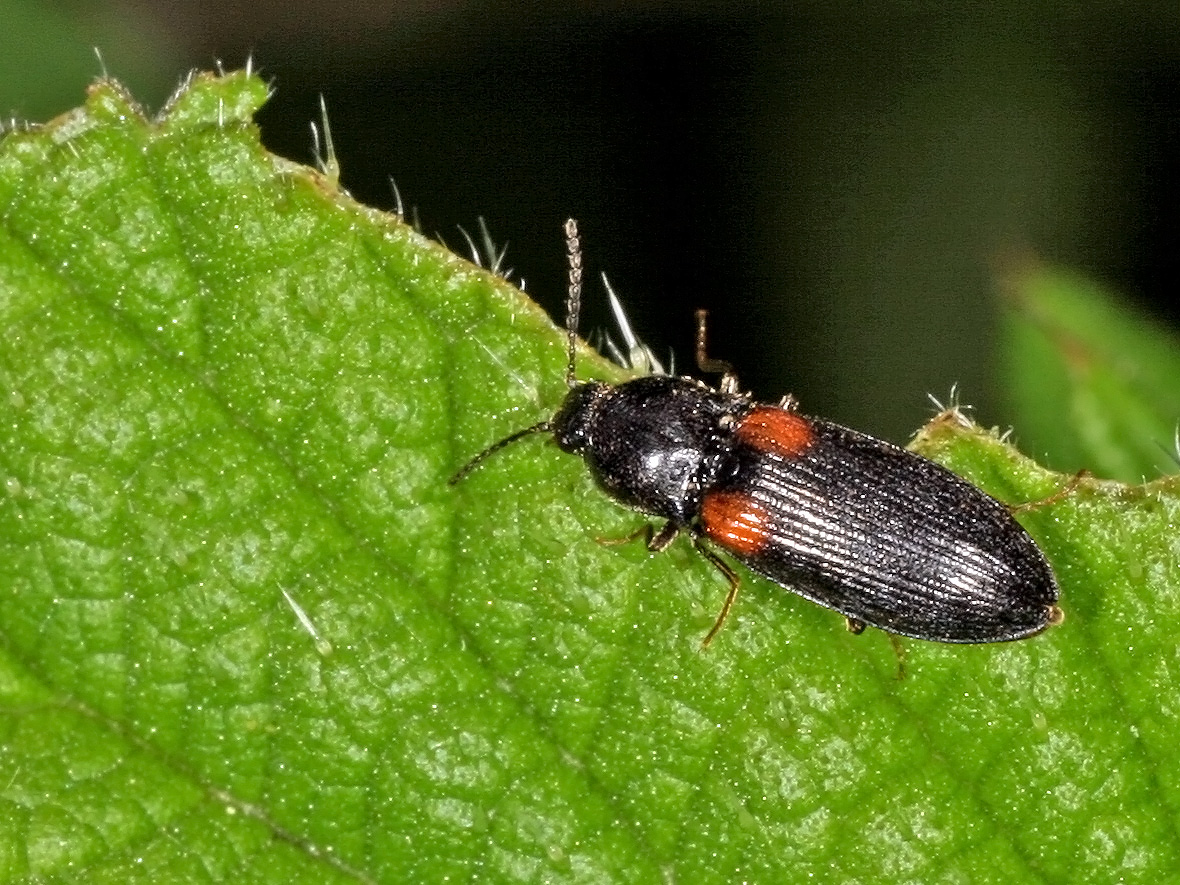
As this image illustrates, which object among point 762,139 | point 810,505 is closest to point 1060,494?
point 810,505

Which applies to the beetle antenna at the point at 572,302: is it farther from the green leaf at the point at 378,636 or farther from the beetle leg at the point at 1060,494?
the beetle leg at the point at 1060,494


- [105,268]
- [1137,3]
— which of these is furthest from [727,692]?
[1137,3]

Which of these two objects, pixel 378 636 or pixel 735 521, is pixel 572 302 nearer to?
pixel 735 521

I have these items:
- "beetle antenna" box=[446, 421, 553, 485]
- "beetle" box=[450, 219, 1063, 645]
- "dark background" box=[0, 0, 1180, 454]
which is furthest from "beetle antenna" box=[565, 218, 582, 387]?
"dark background" box=[0, 0, 1180, 454]

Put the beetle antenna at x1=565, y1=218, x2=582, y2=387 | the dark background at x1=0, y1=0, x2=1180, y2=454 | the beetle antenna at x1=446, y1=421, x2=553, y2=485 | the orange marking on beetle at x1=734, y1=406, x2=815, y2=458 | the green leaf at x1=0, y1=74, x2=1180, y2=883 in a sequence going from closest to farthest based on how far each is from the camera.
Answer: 1. the green leaf at x1=0, y1=74, x2=1180, y2=883
2. the beetle antenna at x1=446, y1=421, x2=553, y2=485
3. the beetle antenna at x1=565, y1=218, x2=582, y2=387
4. the orange marking on beetle at x1=734, y1=406, x2=815, y2=458
5. the dark background at x1=0, y1=0, x2=1180, y2=454

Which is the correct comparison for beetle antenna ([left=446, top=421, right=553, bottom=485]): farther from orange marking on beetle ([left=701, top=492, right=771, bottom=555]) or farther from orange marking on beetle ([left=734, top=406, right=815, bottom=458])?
orange marking on beetle ([left=734, top=406, right=815, bottom=458])

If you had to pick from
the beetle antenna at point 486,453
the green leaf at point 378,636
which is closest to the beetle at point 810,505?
the beetle antenna at point 486,453
